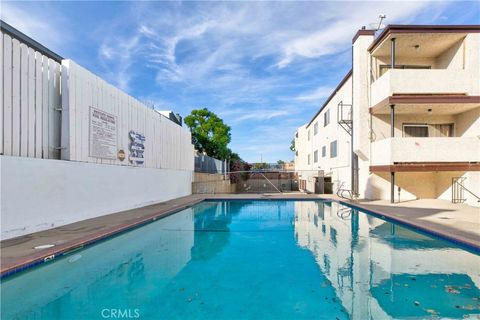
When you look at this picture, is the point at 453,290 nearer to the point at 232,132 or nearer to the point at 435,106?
the point at 435,106

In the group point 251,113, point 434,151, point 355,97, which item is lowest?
point 434,151

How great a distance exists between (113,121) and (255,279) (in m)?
8.33

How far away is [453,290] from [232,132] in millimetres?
30342

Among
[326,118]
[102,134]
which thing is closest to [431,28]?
[326,118]

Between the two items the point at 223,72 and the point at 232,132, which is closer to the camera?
the point at 223,72

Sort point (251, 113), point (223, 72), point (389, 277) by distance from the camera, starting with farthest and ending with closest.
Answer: point (251, 113) < point (223, 72) < point (389, 277)

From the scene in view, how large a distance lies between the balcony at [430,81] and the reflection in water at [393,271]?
22.7 feet

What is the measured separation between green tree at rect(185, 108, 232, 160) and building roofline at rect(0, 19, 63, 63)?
2239cm

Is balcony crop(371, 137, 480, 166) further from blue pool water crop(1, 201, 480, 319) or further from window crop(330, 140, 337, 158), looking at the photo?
window crop(330, 140, 337, 158)

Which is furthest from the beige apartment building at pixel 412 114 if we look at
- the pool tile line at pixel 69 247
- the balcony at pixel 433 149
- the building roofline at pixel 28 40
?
the building roofline at pixel 28 40

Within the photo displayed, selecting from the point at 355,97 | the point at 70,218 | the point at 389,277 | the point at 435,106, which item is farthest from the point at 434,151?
the point at 70,218

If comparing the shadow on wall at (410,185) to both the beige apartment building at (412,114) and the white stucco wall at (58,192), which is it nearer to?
the beige apartment building at (412,114)

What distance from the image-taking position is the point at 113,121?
10297 mm

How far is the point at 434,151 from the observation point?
39.2 feet
